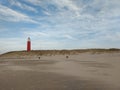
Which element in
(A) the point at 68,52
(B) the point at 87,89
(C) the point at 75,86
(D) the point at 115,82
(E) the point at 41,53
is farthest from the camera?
(E) the point at 41,53

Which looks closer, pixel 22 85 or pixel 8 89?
pixel 8 89

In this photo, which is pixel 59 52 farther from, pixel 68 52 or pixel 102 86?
pixel 102 86

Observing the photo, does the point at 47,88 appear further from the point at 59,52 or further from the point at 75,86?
the point at 59,52

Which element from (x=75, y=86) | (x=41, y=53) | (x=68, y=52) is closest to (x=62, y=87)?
(x=75, y=86)

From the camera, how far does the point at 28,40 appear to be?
115 ft

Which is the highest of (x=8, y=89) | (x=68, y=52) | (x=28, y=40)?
(x=28, y=40)

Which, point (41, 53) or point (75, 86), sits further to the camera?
point (41, 53)

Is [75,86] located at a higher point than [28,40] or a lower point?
lower

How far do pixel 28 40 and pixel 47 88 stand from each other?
29.9 m

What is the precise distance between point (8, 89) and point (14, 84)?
2.20 feet

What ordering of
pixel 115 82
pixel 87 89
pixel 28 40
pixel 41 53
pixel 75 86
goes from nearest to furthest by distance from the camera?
pixel 87 89, pixel 75 86, pixel 115 82, pixel 41 53, pixel 28 40

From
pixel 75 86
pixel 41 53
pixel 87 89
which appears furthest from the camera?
pixel 41 53

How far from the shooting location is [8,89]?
5.52 m

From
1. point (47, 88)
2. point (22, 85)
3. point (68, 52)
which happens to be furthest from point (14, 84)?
point (68, 52)
